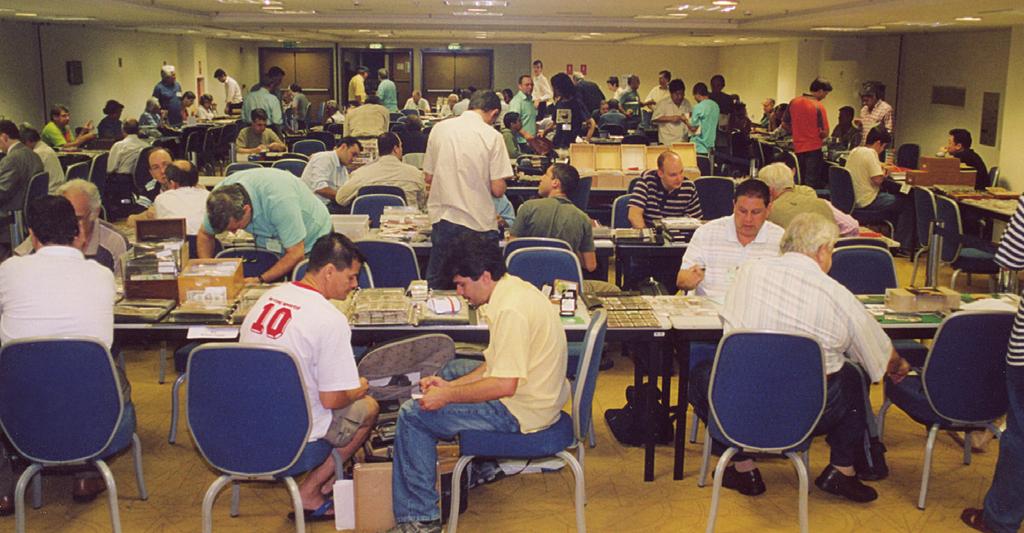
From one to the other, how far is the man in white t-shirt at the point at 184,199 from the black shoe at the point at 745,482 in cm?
350

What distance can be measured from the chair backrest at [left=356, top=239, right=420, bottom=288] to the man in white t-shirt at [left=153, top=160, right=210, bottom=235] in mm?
1327

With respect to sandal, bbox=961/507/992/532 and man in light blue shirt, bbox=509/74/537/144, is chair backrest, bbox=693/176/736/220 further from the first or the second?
sandal, bbox=961/507/992/532

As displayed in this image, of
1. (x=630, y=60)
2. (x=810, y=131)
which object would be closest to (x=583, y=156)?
(x=810, y=131)

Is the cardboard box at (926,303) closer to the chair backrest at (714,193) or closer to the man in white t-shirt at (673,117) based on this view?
the chair backrest at (714,193)

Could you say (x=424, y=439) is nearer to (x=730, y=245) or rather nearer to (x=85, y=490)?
(x=85, y=490)

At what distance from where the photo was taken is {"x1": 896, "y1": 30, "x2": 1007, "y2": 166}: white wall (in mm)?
13758

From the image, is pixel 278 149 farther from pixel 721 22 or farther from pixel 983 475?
pixel 983 475

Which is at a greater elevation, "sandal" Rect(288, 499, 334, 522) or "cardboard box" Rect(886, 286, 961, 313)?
"cardboard box" Rect(886, 286, 961, 313)

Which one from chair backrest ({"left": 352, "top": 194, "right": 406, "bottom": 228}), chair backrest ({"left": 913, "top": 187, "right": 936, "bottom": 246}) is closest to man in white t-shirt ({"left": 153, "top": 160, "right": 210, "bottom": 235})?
chair backrest ({"left": 352, "top": 194, "right": 406, "bottom": 228})

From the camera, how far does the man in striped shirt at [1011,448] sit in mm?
3836

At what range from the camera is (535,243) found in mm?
5430

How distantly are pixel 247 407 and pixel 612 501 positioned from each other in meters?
1.77

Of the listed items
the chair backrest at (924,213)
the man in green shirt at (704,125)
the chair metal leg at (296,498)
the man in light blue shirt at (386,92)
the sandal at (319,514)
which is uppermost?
the man in light blue shirt at (386,92)

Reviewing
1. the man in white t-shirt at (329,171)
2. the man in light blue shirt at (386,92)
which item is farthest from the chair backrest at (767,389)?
the man in light blue shirt at (386,92)
